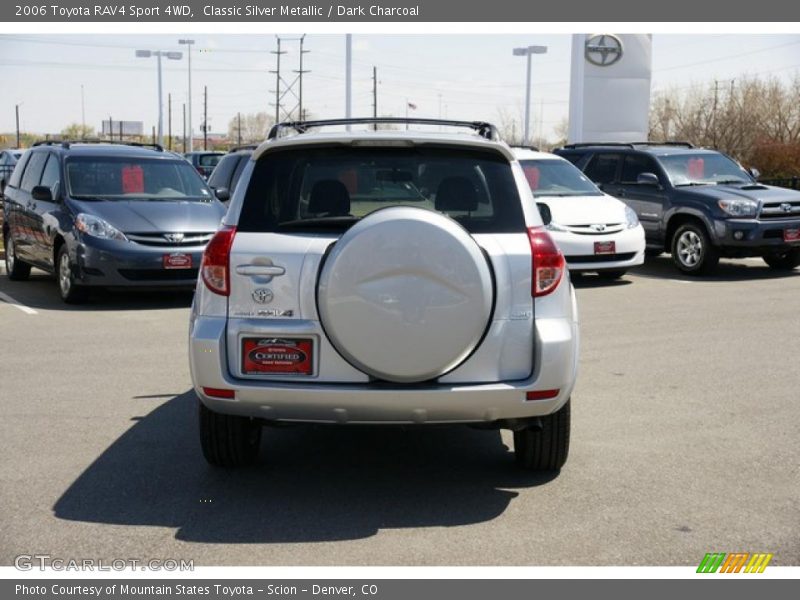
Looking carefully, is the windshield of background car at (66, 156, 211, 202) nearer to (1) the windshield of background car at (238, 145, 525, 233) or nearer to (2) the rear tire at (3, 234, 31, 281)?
(2) the rear tire at (3, 234, 31, 281)

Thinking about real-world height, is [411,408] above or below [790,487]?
above

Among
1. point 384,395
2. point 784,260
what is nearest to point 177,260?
point 384,395

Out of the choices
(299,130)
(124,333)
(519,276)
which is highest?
(299,130)

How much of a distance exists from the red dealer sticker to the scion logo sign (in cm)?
2512

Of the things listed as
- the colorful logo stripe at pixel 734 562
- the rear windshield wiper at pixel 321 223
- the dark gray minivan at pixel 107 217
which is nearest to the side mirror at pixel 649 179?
the dark gray minivan at pixel 107 217

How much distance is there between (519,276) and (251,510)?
169 centimetres

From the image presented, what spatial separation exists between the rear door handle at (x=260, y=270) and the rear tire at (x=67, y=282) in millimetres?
7340

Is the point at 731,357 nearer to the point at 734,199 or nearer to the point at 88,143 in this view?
the point at 734,199

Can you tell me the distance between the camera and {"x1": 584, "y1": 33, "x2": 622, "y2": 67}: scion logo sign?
2822 cm

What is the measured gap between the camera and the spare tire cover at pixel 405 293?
4.61 meters

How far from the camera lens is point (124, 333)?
996 centimetres
